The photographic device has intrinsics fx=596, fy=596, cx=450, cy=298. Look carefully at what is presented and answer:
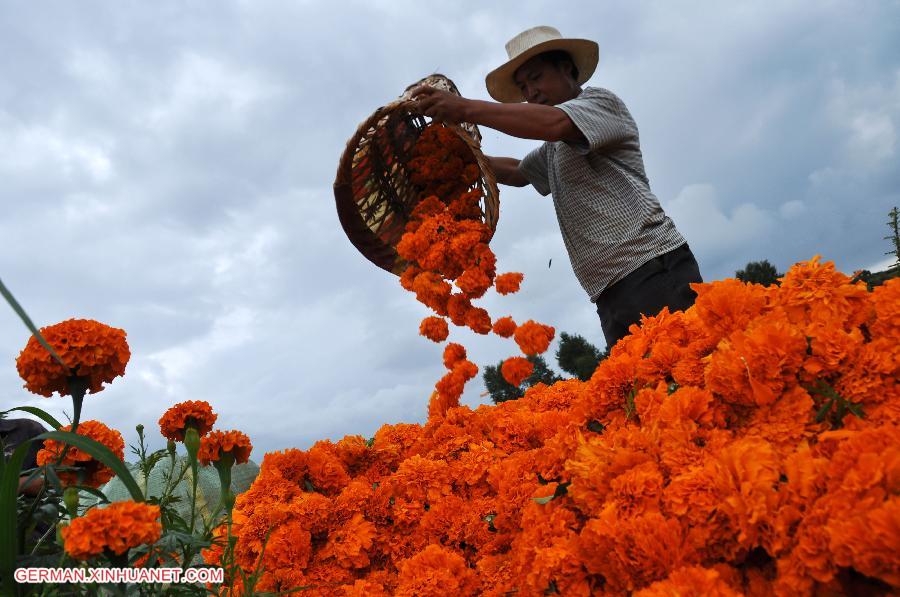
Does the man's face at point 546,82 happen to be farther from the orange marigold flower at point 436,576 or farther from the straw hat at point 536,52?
the orange marigold flower at point 436,576

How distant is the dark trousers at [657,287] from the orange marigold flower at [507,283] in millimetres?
629

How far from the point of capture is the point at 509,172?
15.6 feet

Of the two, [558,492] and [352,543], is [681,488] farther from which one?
[352,543]

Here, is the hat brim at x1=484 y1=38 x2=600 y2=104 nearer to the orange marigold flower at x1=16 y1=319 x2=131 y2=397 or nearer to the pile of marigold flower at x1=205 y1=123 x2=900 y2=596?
the pile of marigold flower at x1=205 y1=123 x2=900 y2=596

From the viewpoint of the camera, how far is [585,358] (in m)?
13.5

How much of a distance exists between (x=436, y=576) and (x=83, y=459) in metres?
1.16

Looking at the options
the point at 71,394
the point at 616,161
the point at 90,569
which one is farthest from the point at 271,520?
the point at 616,161

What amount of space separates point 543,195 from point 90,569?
12.9ft

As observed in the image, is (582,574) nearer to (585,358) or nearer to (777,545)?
Result: (777,545)

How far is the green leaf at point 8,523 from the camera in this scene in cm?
124

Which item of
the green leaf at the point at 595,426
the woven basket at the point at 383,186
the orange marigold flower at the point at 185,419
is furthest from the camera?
the woven basket at the point at 383,186

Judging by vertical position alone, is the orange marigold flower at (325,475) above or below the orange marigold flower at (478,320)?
below

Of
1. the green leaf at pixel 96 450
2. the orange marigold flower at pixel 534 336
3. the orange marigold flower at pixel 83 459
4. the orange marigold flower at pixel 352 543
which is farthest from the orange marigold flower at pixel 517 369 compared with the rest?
the green leaf at pixel 96 450

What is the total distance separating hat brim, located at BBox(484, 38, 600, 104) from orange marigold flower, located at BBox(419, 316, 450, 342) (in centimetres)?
178
